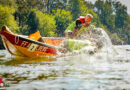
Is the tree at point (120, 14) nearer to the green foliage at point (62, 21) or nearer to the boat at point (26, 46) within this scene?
the green foliage at point (62, 21)

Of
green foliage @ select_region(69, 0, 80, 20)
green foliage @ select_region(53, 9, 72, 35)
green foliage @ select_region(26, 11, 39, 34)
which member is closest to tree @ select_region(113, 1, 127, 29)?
green foliage @ select_region(69, 0, 80, 20)

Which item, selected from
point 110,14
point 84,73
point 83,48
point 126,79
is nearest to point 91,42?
point 83,48

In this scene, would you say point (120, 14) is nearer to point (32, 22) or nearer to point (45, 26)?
point (45, 26)

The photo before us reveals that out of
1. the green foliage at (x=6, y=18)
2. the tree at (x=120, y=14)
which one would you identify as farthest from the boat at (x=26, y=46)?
the tree at (x=120, y=14)

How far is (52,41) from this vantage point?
2922cm

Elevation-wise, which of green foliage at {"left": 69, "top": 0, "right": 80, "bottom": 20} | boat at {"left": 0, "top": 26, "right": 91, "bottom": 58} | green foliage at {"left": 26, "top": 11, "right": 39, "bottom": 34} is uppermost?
green foliage at {"left": 69, "top": 0, "right": 80, "bottom": 20}

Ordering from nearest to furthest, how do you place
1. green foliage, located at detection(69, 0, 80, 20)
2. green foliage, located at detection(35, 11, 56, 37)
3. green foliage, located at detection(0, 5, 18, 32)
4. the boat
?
the boat < green foliage, located at detection(0, 5, 18, 32) < green foliage, located at detection(35, 11, 56, 37) < green foliage, located at detection(69, 0, 80, 20)

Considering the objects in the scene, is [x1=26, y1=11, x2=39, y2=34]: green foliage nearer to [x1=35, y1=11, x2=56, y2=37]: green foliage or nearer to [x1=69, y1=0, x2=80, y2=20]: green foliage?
[x1=35, y1=11, x2=56, y2=37]: green foliage

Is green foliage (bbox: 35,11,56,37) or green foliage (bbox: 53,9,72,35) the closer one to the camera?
green foliage (bbox: 35,11,56,37)

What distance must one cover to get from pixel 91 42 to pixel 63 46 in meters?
2.12

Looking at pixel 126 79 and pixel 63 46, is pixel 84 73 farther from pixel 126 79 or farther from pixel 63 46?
pixel 63 46

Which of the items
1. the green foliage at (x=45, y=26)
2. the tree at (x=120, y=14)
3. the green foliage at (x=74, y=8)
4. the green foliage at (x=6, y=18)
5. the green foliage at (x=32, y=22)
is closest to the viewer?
the green foliage at (x=6, y=18)

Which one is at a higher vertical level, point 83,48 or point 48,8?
point 48,8

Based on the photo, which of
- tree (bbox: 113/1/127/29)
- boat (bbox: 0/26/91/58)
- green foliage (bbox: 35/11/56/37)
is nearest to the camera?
boat (bbox: 0/26/91/58)
